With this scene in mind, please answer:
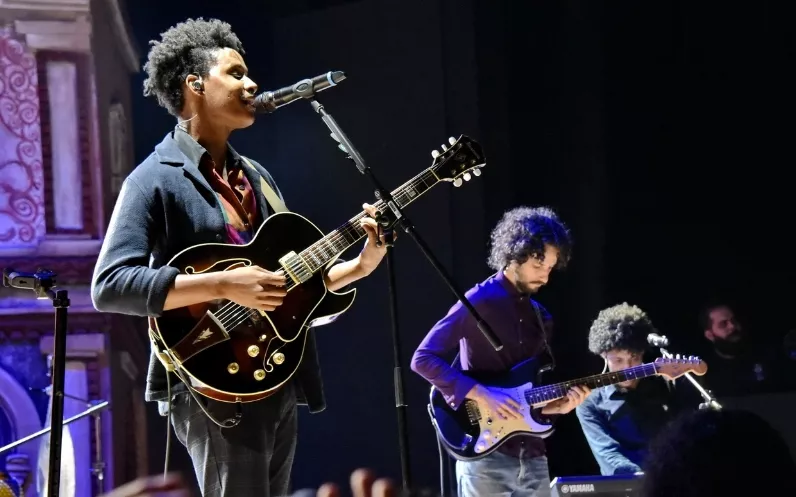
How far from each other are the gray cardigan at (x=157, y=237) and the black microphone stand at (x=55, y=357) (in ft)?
0.88

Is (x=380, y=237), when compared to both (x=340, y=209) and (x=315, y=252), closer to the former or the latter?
(x=315, y=252)

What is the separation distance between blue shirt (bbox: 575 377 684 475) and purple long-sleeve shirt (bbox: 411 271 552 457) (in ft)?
3.44

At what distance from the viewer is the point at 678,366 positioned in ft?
16.0

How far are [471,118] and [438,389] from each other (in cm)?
174

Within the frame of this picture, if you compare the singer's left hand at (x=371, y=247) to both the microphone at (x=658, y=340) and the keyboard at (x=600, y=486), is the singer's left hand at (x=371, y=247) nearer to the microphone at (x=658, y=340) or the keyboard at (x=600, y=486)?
the keyboard at (x=600, y=486)

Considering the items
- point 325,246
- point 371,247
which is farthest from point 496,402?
point 325,246

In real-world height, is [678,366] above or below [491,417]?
above

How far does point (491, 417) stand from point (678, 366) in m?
1.12

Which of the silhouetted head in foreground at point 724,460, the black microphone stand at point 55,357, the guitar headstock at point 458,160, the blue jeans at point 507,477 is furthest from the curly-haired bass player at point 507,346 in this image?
the silhouetted head in foreground at point 724,460

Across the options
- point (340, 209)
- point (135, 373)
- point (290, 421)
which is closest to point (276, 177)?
point (340, 209)

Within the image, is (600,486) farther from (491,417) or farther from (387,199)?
(387,199)

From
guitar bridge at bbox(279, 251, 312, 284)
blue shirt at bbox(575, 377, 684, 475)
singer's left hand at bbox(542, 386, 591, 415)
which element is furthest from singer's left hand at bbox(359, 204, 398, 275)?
blue shirt at bbox(575, 377, 684, 475)

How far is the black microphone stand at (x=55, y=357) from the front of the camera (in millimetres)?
2795

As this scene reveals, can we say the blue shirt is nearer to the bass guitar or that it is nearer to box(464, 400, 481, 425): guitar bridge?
the bass guitar
